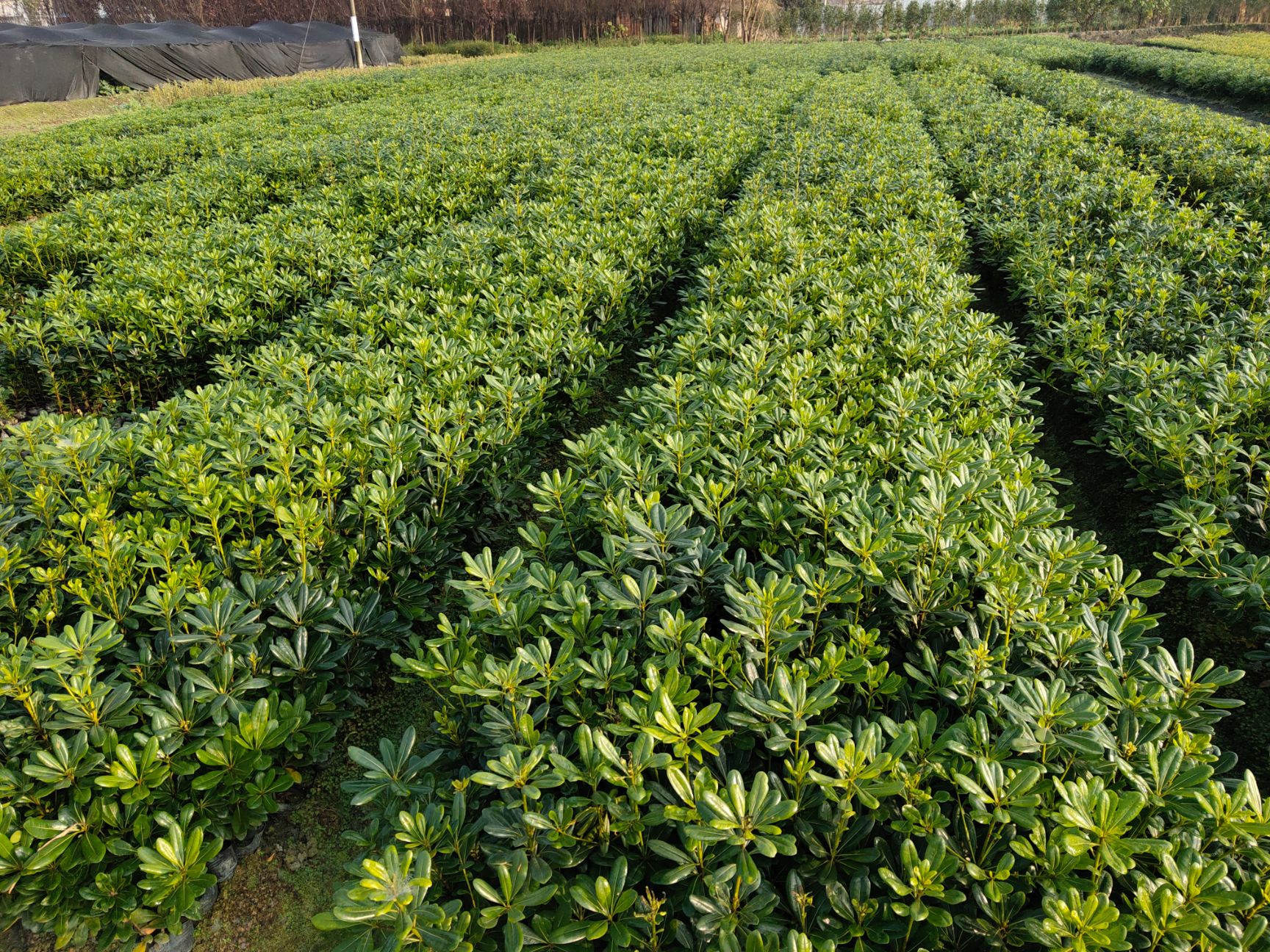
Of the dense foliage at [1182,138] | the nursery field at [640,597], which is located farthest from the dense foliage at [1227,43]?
the nursery field at [640,597]

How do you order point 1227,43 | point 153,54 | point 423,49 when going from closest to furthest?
1. point 153,54
2. point 1227,43
3. point 423,49

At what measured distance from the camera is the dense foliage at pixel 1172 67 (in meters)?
17.3

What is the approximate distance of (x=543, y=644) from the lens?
5.54ft

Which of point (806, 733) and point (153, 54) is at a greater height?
point (153, 54)

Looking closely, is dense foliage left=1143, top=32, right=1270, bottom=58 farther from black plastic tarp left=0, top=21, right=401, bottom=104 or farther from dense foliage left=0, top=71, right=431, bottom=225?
black plastic tarp left=0, top=21, right=401, bottom=104

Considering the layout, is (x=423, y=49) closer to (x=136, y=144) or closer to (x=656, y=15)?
(x=656, y=15)

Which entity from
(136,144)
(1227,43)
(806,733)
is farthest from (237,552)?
(1227,43)

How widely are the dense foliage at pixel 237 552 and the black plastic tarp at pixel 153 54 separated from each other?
2541cm

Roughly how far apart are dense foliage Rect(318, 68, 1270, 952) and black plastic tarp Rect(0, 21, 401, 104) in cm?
2849

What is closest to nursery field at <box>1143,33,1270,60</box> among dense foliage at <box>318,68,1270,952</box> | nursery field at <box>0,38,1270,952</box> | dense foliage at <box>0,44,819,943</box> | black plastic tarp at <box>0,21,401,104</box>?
nursery field at <box>0,38,1270,952</box>

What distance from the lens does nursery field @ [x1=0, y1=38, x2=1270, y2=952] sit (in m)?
1.34

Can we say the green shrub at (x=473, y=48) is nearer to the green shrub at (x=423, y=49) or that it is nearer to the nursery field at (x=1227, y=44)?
the green shrub at (x=423, y=49)

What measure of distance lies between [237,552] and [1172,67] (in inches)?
Answer: 1175

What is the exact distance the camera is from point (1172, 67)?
21047mm
